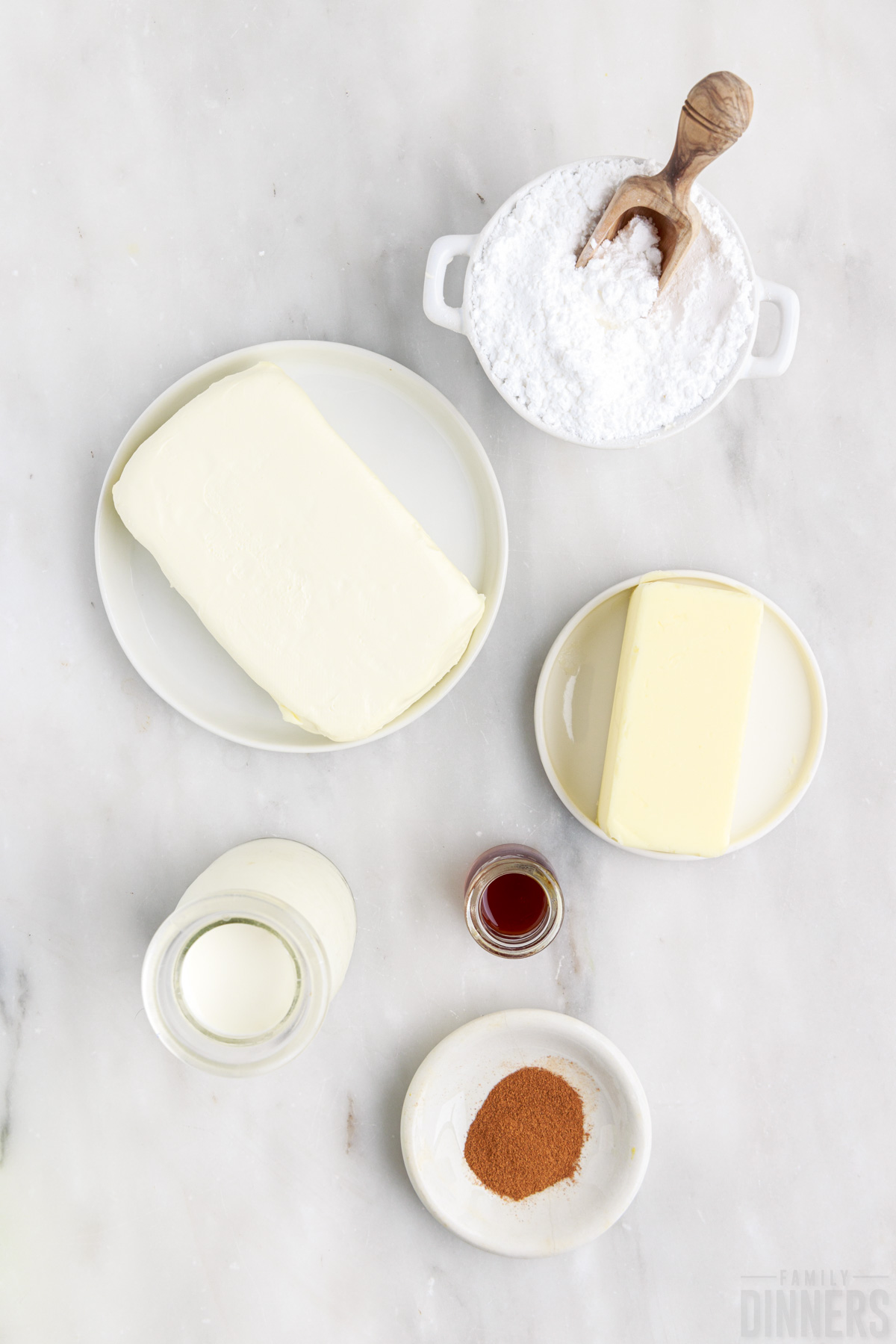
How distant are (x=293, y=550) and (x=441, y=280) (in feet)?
1.06

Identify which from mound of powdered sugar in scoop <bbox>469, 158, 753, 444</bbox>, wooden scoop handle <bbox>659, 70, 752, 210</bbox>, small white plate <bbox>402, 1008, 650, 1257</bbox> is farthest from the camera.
Result: small white plate <bbox>402, 1008, 650, 1257</bbox>

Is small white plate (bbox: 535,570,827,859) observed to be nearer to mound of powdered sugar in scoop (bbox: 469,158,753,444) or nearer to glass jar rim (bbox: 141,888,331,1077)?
mound of powdered sugar in scoop (bbox: 469,158,753,444)

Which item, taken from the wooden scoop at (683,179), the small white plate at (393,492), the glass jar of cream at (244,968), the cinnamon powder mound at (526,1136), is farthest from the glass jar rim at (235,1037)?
the wooden scoop at (683,179)

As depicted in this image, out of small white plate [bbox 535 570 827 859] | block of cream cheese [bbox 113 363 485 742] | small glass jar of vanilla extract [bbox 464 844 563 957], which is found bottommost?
small glass jar of vanilla extract [bbox 464 844 563 957]

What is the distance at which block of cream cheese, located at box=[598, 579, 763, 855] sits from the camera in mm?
911

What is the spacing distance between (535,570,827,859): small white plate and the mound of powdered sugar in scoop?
0.68ft

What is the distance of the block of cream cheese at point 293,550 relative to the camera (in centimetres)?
83

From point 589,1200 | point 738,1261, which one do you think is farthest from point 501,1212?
point 738,1261

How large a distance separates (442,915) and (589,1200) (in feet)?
1.20

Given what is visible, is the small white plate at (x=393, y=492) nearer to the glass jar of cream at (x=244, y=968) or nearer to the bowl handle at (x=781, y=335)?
the glass jar of cream at (x=244, y=968)

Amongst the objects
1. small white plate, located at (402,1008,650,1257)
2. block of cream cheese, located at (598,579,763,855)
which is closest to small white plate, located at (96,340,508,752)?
block of cream cheese, located at (598,579,763,855)

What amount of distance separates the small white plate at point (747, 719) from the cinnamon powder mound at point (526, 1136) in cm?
30

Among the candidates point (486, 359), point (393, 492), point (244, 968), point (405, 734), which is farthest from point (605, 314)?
point (244, 968)

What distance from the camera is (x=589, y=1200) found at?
0.99 meters
